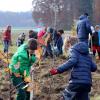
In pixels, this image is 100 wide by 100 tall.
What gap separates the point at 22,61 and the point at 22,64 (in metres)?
0.08

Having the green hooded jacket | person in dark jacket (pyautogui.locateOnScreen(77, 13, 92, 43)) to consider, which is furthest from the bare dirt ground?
person in dark jacket (pyautogui.locateOnScreen(77, 13, 92, 43))

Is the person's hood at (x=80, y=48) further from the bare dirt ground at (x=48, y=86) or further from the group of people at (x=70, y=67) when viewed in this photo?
the bare dirt ground at (x=48, y=86)

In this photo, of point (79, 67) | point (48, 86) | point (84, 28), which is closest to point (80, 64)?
point (79, 67)

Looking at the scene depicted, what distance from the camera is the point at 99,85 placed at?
11680 millimetres

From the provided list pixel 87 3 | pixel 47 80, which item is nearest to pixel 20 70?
pixel 47 80

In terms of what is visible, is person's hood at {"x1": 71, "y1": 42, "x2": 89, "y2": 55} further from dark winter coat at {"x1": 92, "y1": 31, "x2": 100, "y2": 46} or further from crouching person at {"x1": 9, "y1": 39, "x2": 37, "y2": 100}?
dark winter coat at {"x1": 92, "y1": 31, "x2": 100, "y2": 46}

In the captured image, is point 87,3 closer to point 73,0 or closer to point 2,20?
point 73,0

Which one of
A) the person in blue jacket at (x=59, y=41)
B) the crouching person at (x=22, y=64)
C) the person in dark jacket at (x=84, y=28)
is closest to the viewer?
the crouching person at (x=22, y=64)

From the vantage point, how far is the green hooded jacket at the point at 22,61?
8.51 meters

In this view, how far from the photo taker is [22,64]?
28.3 ft

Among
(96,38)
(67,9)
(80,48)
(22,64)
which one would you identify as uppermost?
(67,9)

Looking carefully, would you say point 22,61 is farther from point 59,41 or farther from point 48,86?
point 59,41

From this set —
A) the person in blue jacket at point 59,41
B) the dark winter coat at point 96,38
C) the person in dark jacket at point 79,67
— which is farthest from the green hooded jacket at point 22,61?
the person in blue jacket at point 59,41

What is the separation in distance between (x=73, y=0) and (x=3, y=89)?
167ft
